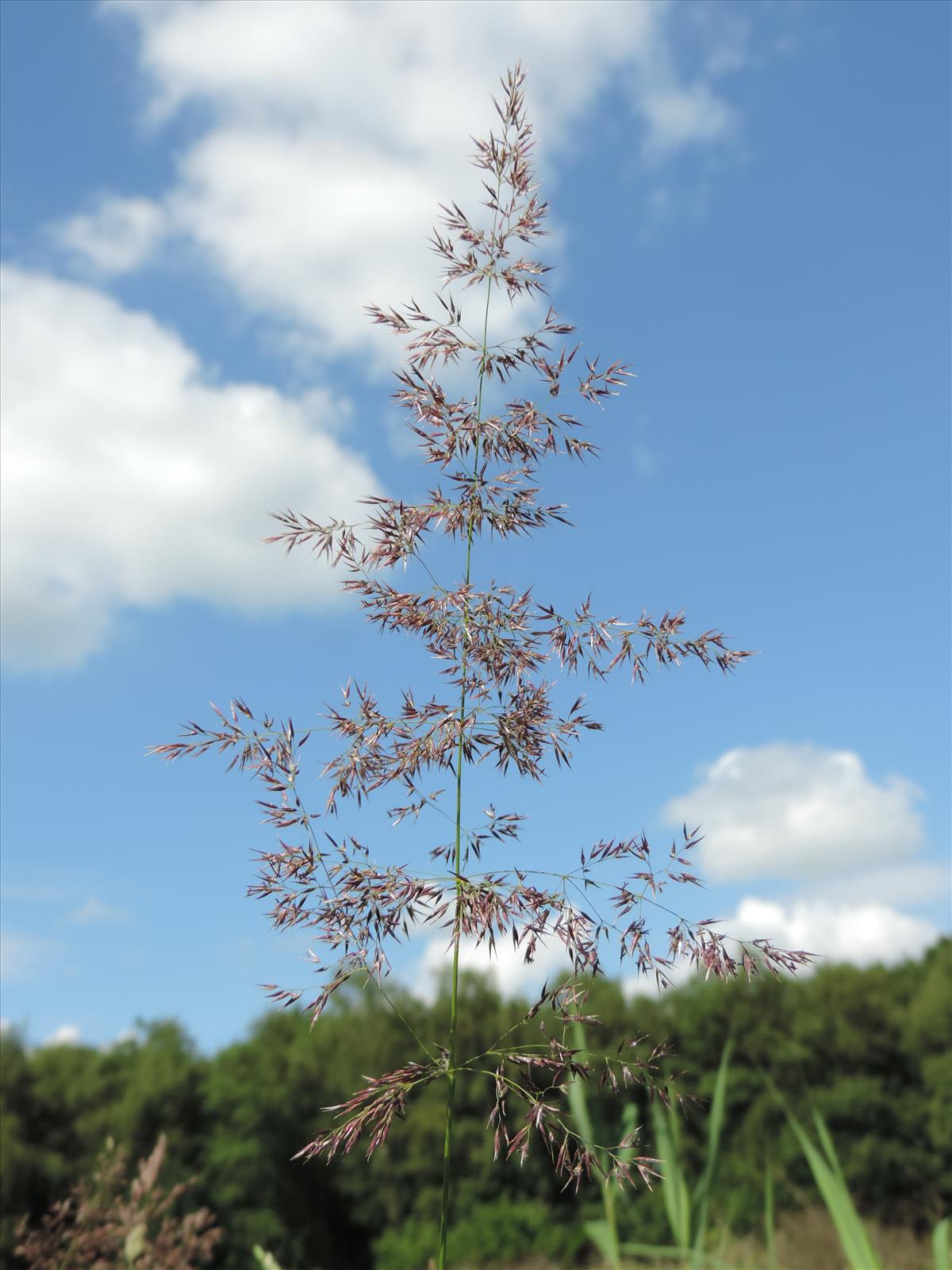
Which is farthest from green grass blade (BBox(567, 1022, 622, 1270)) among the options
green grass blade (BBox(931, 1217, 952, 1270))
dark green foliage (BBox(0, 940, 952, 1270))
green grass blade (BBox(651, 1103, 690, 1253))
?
dark green foliage (BBox(0, 940, 952, 1270))

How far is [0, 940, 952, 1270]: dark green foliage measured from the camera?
61.8 ft

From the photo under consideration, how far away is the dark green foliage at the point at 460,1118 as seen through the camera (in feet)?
61.8

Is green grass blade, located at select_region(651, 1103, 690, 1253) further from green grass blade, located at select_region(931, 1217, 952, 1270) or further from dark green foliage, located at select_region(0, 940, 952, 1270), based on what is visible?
dark green foliage, located at select_region(0, 940, 952, 1270)

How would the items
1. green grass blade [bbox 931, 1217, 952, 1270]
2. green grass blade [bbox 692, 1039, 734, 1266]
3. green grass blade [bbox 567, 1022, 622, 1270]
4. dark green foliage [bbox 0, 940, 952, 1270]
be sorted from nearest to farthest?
green grass blade [bbox 692, 1039, 734, 1266] < green grass blade [bbox 931, 1217, 952, 1270] < green grass blade [bbox 567, 1022, 622, 1270] < dark green foliage [bbox 0, 940, 952, 1270]

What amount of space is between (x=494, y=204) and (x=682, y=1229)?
130 inches

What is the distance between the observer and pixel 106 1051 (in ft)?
69.1

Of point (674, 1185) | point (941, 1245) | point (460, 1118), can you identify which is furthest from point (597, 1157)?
point (460, 1118)

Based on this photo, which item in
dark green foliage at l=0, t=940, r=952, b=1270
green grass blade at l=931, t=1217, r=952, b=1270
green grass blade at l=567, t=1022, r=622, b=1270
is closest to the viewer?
green grass blade at l=931, t=1217, r=952, b=1270

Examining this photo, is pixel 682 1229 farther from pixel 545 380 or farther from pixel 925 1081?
pixel 925 1081

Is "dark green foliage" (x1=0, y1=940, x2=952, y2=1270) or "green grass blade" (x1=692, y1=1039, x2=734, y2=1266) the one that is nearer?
"green grass blade" (x1=692, y1=1039, x2=734, y2=1266)

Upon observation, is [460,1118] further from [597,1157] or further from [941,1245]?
[941,1245]

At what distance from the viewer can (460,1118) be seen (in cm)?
2166

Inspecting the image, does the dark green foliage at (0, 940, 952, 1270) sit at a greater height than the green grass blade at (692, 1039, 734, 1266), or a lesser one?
greater

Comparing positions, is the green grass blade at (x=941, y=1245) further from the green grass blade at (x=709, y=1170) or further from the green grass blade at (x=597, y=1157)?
the green grass blade at (x=597, y=1157)
